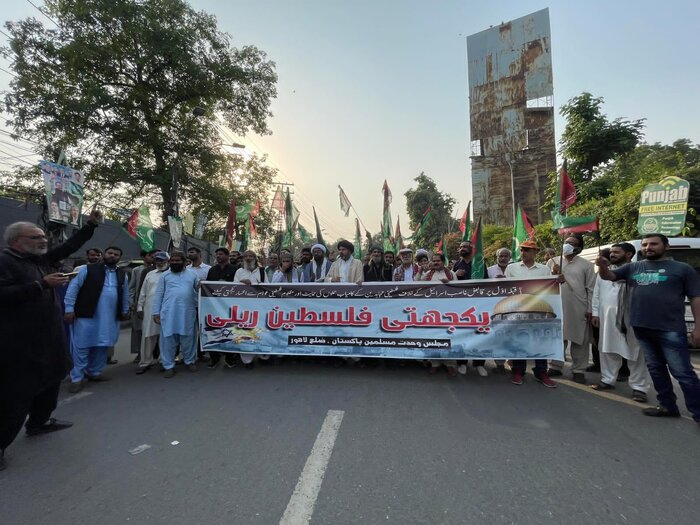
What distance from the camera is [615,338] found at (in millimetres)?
4473

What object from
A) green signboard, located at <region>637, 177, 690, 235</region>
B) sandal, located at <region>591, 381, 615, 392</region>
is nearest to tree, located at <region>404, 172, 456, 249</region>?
green signboard, located at <region>637, 177, 690, 235</region>

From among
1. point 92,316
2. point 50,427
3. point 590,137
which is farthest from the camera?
point 590,137

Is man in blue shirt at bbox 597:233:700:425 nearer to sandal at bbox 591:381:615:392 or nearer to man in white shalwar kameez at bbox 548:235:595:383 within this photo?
sandal at bbox 591:381:615:392

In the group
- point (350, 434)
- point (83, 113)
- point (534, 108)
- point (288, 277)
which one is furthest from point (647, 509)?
point (534, 108)

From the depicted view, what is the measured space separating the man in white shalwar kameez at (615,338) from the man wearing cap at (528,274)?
0.61m

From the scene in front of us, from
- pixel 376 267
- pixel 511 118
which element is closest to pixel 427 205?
pixel 511 118

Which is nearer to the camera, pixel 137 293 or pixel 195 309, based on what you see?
pixel 195 309

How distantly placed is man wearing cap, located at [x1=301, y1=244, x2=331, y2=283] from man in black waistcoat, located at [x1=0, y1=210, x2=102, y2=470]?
3.85 meters

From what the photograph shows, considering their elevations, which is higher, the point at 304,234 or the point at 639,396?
the point at 304,234

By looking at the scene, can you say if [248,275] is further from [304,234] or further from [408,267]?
[304,234]

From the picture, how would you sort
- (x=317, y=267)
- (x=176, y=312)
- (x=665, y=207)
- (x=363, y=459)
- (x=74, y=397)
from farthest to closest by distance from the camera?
(x=665, y=207), (x=317, y=267), (x=176, y=312), (x=74, y=397), (x=363, y=459)

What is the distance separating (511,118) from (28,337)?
42.6 m

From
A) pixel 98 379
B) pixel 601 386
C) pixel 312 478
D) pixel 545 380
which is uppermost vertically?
pixel 312 478

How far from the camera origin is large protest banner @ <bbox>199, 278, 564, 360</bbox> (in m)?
4.54
